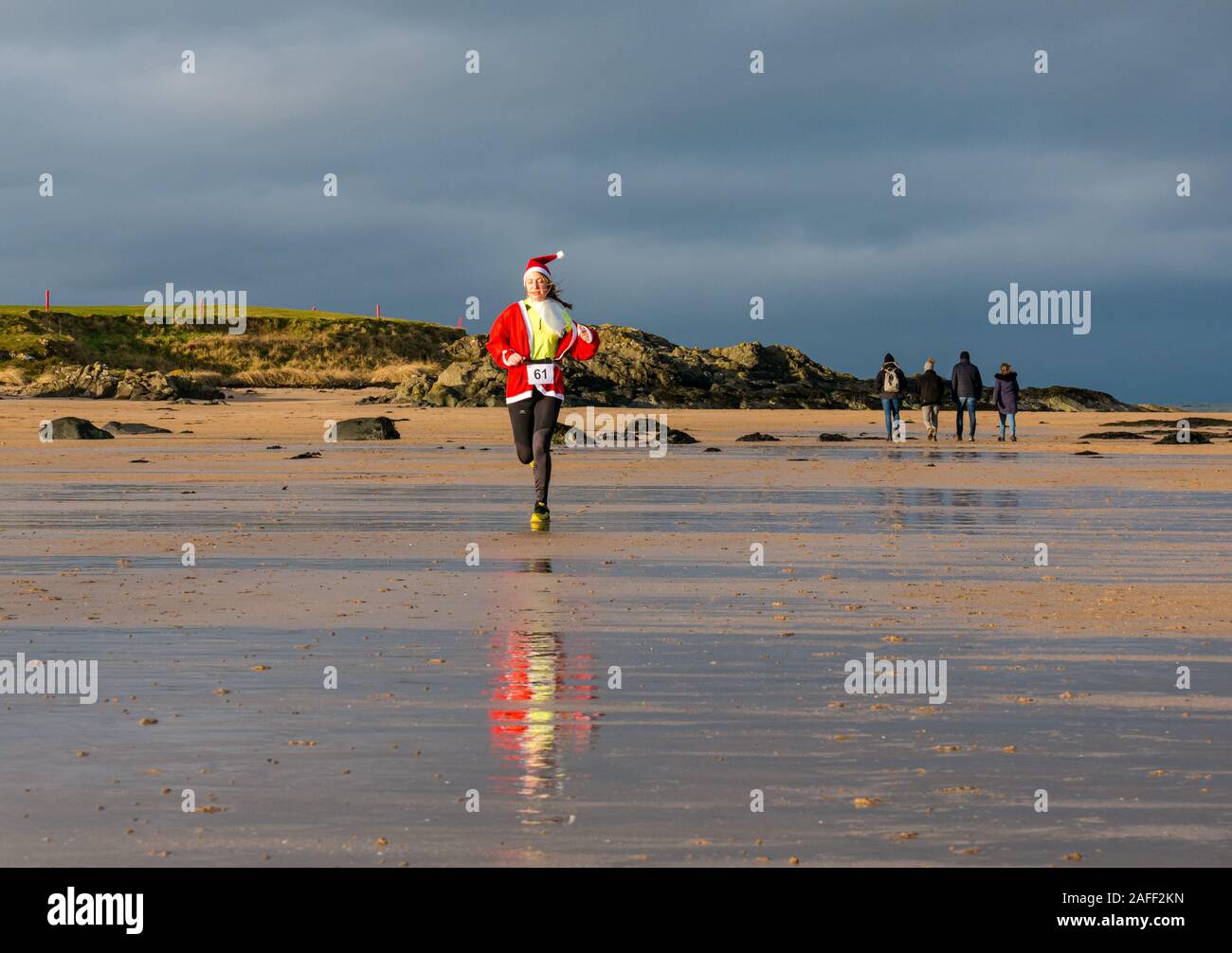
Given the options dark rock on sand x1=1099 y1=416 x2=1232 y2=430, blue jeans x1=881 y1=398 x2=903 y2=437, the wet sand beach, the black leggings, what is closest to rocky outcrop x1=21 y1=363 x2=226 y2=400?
blue jeans x1=881 y1=398 x2=903 y2=437

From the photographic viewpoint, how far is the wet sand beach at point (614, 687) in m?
5.64

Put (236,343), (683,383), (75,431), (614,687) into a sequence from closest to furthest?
1. (614,687)
2. (75,431)
3. (683,383)
4. (236,343)

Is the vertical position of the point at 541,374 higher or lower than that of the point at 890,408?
lower

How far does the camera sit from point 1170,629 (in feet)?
33.0

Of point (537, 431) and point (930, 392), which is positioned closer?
point (537, 431)

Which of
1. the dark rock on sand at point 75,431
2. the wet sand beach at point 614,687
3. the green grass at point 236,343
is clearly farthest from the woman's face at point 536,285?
the green grass at point 236,343

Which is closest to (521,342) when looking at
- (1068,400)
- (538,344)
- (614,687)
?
(538,344)

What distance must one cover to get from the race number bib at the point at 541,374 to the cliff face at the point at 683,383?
42398 mm

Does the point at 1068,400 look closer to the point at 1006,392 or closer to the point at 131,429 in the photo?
the point at 1006,392

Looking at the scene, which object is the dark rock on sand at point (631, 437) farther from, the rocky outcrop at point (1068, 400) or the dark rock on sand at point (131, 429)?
the rocky outcrop at point (1068, 400)

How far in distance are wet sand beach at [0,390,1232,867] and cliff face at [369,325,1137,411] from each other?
43484mm

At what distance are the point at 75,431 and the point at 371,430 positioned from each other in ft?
19.5

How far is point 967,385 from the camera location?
3975cm

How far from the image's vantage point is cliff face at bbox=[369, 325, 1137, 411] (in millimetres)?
62969
